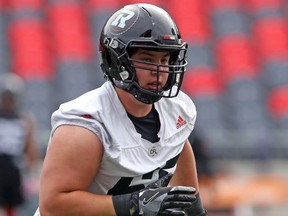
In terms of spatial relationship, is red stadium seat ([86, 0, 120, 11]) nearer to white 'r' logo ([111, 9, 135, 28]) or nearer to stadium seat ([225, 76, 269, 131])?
stadium seat ([225, 76, 269, 131])

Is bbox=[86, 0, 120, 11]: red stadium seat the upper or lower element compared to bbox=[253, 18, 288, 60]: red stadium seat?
upper

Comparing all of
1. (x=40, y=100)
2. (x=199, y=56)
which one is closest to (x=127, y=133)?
(x=40, y=100)

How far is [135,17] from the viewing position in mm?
3436

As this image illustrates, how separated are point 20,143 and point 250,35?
6424 millimetres

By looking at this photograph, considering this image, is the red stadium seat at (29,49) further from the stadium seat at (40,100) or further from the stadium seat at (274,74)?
the stadium seat at (274,74)

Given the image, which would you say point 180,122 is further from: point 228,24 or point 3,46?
point 228,24

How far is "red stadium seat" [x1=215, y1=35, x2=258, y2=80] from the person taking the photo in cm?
1291

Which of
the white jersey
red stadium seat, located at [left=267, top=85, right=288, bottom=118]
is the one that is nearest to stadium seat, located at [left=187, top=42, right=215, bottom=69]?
red stadium seat, located at [left=267, top=85, right=288, bottom=118]

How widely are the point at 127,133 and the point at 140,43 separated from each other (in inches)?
12.6

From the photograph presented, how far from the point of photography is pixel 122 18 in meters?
3.46

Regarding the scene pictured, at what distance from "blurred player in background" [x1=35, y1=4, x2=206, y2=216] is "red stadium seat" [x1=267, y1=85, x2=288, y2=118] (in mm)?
8750

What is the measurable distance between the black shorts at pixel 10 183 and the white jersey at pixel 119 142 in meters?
4.32

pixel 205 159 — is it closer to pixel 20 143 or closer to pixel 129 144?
pixel 20 143

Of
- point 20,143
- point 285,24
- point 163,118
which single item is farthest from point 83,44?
point 163,118
